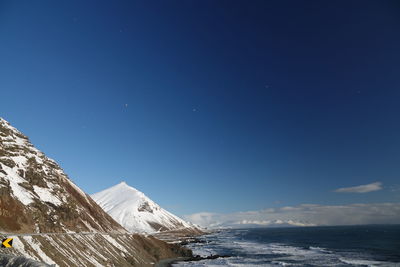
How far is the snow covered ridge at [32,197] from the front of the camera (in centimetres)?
5719

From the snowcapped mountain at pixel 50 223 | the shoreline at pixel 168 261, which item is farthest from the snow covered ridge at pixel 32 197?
the shoreline at pixel 168 261

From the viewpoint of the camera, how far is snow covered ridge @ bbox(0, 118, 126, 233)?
5719 centimetres

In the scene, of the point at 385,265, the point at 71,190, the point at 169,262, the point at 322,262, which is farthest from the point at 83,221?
the point at 385,265

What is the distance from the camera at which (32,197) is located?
68188 mm

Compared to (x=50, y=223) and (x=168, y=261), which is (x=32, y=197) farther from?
(x=168, y=261)

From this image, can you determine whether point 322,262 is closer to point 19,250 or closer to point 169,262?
point 169,262

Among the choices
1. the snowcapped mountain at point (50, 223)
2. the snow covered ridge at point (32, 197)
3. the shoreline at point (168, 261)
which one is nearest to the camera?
the snowcapped mountain at point (50, 223)

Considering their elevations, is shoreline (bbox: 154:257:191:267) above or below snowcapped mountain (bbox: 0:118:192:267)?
below

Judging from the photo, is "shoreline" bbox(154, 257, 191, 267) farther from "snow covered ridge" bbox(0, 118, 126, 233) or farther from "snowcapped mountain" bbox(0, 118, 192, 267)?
"snow covered ridge" bbox(0, 118, 126, 233)

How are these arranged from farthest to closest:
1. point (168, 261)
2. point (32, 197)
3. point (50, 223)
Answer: point (168, 261)
point (32, 197)
point (50, 223)

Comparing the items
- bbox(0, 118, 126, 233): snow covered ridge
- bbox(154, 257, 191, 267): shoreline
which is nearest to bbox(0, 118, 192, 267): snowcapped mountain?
bbox(0, 118, 126, 233): snow covered ridge

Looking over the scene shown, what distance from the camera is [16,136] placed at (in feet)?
310

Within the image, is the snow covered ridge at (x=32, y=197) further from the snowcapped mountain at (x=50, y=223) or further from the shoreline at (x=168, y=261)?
the shoreline at (x=168, y=261)

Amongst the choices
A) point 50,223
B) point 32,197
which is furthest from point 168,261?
point 32,197
